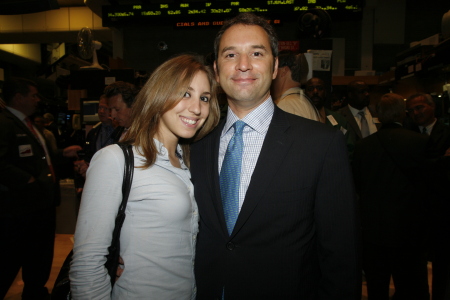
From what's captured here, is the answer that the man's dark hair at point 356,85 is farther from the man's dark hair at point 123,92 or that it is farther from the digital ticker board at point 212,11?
the man's dark hair at point 123,92

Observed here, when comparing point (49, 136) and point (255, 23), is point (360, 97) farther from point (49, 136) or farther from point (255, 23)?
point (49, 136)

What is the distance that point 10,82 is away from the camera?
3.06 meters

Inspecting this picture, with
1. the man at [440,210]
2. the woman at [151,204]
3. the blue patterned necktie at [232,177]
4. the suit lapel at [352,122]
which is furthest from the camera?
the suit lapel at [352,122]

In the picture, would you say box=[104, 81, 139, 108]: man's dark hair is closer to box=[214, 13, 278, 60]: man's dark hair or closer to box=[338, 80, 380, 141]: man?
box=[214, 13, 278, 60]: man's dark hair

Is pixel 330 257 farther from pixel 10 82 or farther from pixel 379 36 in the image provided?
pixel 379 36

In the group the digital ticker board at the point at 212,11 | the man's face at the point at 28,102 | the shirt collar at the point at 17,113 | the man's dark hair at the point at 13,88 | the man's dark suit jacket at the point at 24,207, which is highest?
the digital ticker board at the point at 212,11

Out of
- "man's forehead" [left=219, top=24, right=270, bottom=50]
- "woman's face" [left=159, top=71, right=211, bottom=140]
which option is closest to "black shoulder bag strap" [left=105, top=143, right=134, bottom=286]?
"woman's face" [left=159, top=71, right=211, bottom=140]

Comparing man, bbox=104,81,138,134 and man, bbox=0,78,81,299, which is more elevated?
man, bbox=104,81,138,134

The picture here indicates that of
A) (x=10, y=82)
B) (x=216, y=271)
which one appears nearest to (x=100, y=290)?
(x=216, y=271)

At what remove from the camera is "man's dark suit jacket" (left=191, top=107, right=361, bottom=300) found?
1258 mm

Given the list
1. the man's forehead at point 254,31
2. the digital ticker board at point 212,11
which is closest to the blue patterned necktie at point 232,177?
the man's forehead at point 254,31

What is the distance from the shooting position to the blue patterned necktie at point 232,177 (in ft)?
4.40

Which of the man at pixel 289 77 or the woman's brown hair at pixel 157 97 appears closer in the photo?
the woman's brown hair at pixel 157 97

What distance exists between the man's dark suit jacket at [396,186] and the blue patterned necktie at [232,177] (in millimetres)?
1867
